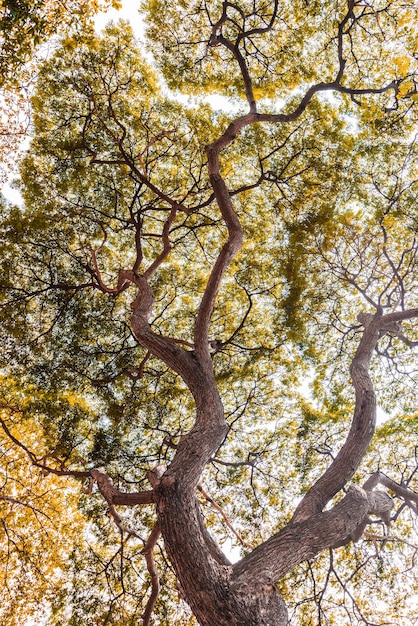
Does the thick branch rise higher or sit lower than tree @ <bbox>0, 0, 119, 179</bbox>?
lower

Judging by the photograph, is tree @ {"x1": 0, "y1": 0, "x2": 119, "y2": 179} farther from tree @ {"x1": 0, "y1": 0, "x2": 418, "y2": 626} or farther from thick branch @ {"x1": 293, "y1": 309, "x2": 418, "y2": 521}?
thick branch @ {"x1": 293, "y1": 309, "x2": 418, "y2": 521}

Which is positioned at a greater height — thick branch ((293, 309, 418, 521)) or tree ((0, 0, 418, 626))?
tree ((0, 0, 418, 626))

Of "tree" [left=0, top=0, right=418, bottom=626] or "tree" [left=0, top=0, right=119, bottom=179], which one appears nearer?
"tree" [left=0, top=0, right=119, bottom=179]

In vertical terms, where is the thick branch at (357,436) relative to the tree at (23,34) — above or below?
below

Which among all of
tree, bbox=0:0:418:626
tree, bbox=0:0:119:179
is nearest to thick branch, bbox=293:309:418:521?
tree, bbox=0:0:418:626

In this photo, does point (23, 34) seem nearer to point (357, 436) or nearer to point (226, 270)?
point (226, 270)

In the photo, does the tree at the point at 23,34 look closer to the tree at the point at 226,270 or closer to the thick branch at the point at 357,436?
the tree at the point at 226,270

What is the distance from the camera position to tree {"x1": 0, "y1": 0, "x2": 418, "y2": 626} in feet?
25.7

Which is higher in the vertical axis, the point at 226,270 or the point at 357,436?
the point at 226,270

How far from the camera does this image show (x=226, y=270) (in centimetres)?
822

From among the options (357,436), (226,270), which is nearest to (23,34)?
(226,270)

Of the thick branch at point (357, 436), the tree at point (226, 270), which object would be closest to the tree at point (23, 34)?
the tree at point (226, 270)

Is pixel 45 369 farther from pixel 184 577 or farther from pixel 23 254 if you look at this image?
pixel 184 577

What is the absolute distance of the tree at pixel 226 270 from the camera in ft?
25.7
